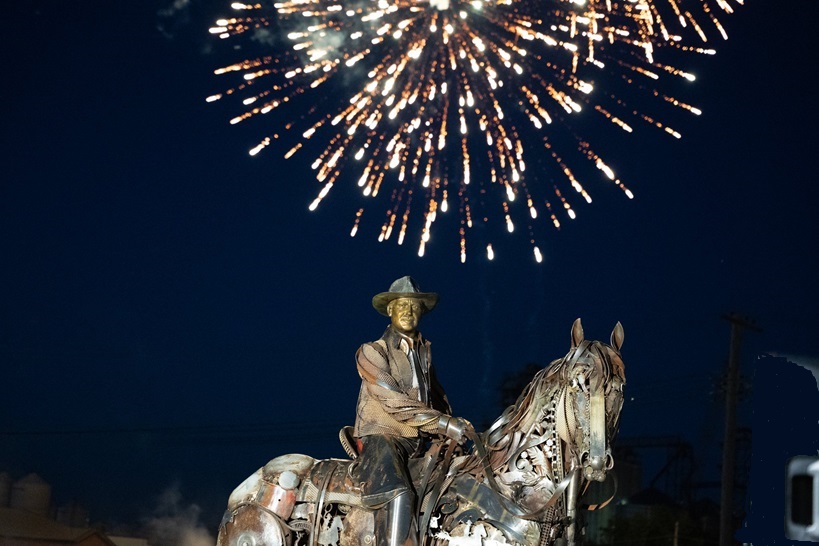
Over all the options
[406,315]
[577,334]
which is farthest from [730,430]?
[577,334]

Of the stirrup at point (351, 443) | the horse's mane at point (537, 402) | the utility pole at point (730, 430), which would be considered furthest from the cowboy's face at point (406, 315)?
the utility pole at point (730, 430)

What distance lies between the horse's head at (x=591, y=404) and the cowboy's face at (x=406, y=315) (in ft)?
5.70

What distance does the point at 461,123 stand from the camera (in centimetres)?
1471

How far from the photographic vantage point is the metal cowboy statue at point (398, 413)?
30.6ft

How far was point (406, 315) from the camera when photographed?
10266 mm

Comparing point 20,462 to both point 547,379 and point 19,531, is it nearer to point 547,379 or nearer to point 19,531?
point 19,531

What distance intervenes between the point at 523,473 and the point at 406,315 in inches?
74.3

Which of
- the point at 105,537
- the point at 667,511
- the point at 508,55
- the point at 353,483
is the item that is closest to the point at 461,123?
the point at 508,55

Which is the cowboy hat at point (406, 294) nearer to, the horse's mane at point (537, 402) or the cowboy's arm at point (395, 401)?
the cowboy's arm at point (395, 401)

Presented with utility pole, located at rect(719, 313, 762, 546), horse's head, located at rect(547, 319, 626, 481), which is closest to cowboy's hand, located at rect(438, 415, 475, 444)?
horse's head, located at rect(547, 319, 626, 481)

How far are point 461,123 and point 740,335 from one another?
1049 cm

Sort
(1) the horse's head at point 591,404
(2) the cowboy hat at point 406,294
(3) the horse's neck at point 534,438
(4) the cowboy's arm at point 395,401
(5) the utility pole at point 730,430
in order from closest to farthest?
(1) the horse's head at point 591,404, (3) the horse's neck at point 534,438, (4) the cowboy's arm at point 395,401, (2) the cowboy hat at point 406,294, (5) the utility pole at point 730,430

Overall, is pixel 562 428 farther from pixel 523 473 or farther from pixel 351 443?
pixel 351 443

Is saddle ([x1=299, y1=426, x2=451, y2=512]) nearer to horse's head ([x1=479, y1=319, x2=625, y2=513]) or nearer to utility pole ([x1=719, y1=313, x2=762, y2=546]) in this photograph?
horse's head ([x1=479, y1=319, x2=625, y2=513])
